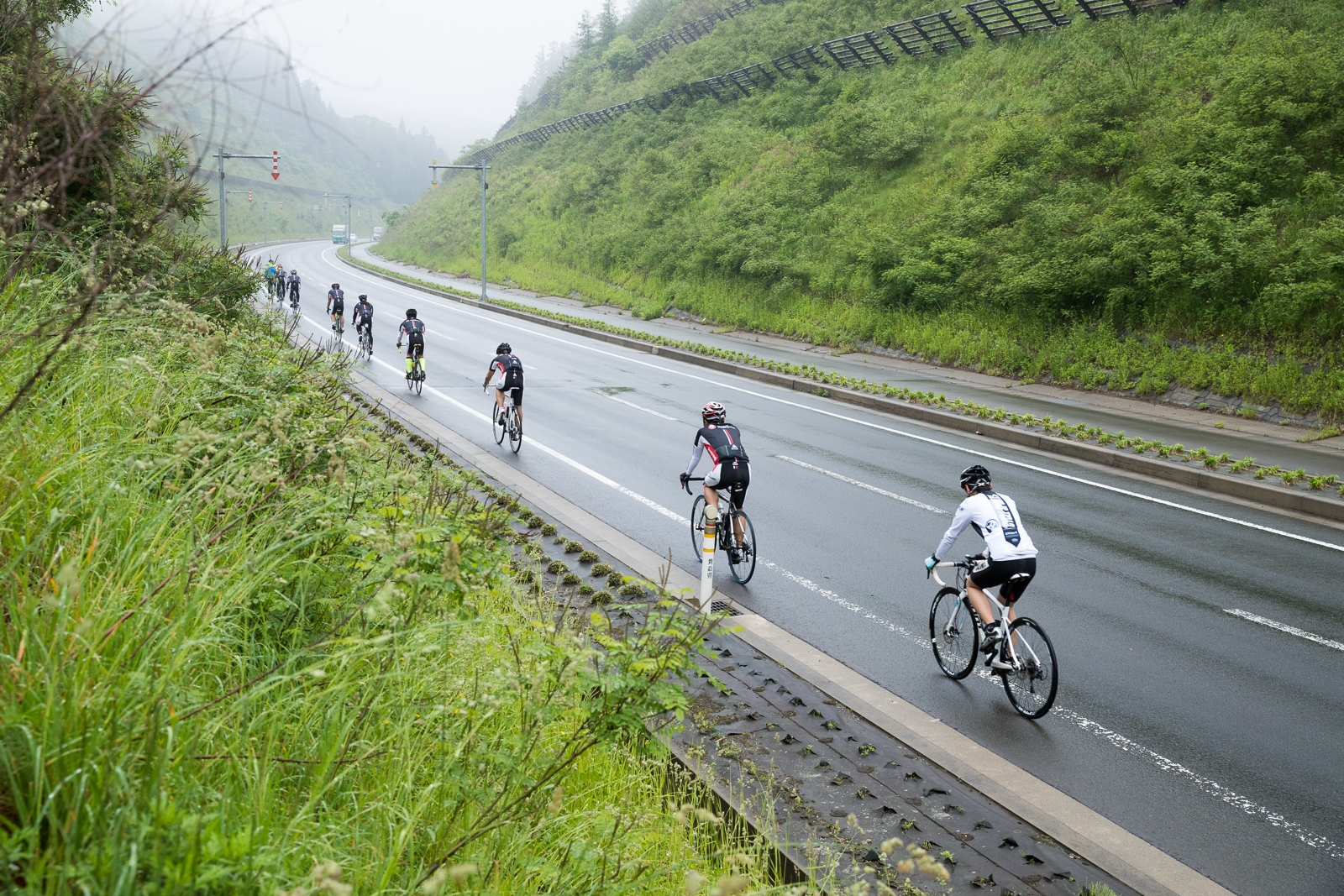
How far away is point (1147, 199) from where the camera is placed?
69.2 ft

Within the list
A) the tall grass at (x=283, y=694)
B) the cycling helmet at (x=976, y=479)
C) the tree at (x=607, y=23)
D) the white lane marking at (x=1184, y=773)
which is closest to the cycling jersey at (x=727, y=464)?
the white lane marking at (x=1184, y=773)

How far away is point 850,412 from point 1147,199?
9.10 m

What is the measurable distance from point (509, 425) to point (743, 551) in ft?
21.1

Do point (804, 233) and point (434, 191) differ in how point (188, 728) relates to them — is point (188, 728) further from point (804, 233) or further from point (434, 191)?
point (434, 191)

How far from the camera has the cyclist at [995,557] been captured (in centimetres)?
689

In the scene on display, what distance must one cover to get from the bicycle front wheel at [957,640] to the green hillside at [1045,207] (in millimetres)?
12885

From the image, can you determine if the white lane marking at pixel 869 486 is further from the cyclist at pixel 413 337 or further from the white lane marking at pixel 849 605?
the cyclist at pixel 413 337

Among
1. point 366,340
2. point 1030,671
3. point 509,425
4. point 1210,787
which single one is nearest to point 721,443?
point 1030,671

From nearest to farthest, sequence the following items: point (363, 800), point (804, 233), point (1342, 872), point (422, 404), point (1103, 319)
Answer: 1. point (363, 800)
2. point (1342, 872)
3. point (422, 404)
4. point (1103, 319)
5. point (804, 233)

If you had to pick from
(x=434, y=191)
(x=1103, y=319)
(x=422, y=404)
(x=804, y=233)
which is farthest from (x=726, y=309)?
(x=434, y=191)

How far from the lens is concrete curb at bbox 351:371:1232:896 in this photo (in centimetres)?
475

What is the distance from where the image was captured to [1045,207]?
2312 centimetres

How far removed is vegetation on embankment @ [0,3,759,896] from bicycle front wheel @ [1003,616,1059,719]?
10.8ft

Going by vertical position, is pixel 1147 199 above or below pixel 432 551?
above
